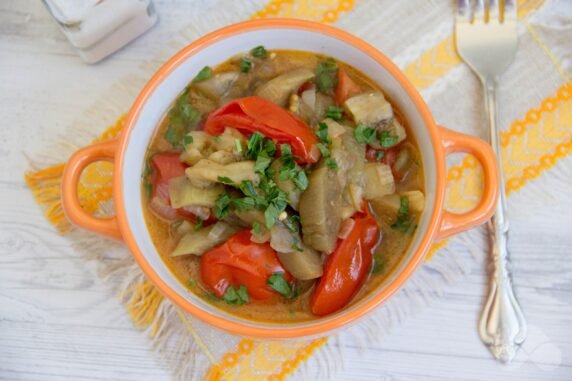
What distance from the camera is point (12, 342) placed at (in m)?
1.93

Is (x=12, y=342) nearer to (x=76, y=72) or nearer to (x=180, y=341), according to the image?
(x=180, y=341)

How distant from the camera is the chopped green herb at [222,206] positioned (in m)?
1.59

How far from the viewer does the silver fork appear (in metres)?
1.84

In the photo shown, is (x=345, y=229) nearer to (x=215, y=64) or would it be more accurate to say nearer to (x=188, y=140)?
(x=188, y=140)

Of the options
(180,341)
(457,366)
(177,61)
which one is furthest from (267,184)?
(457,366)

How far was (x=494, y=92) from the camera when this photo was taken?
1967 mm

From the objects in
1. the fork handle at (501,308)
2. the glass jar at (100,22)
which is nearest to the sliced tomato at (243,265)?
the fork handle at (501,308)

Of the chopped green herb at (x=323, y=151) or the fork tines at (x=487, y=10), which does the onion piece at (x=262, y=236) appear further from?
the fork tines at (x=487, y=10)

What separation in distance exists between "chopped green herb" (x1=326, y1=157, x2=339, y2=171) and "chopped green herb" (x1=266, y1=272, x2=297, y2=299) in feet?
1.03

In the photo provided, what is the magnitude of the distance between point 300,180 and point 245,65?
46 centimetres

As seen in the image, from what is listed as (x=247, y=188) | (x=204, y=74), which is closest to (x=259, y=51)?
(x=204, y=74)

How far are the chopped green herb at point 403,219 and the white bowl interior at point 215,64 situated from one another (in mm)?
41

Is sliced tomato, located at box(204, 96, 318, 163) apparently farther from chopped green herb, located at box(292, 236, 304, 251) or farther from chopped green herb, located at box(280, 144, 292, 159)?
chopped green herb, located at box(292, 236, 304, 251)

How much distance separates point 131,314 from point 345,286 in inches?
28.8
